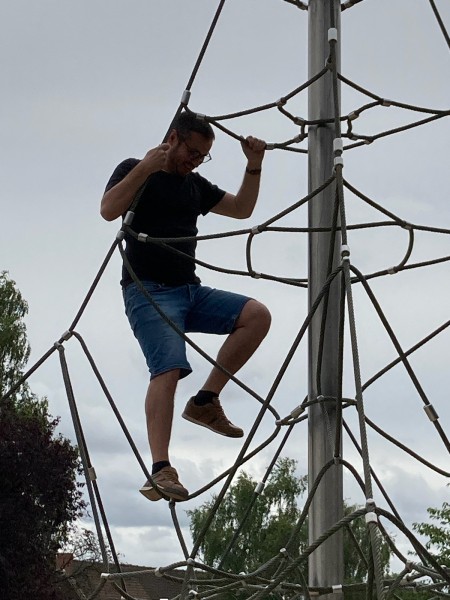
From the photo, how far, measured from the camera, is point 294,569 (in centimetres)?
395

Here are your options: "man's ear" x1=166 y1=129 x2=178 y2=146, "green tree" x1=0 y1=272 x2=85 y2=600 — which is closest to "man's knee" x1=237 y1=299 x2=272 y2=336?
"man's ear" x1=166 y1=129 x2=178 y2=146

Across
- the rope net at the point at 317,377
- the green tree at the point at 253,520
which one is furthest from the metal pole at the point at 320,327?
the green tree at the point at 253,520

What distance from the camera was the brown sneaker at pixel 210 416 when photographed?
189 inches

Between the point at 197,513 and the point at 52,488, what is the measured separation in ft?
35.3

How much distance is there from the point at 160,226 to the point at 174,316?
13.7 inches

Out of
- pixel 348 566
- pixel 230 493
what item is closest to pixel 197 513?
pixel 230 493

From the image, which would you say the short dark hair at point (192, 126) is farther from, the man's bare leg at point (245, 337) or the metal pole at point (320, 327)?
the man's bare leg at point (245, 337)

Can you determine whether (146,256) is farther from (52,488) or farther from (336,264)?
(52,488)

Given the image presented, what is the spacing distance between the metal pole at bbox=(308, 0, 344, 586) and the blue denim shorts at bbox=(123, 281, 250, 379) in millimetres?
340

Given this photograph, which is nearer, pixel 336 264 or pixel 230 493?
pixel 336 264

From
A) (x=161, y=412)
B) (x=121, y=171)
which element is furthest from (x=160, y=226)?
(x=161, y=412)

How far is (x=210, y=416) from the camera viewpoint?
190 inches

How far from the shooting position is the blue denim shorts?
454 centimetres

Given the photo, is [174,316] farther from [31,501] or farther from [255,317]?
[31,501]
